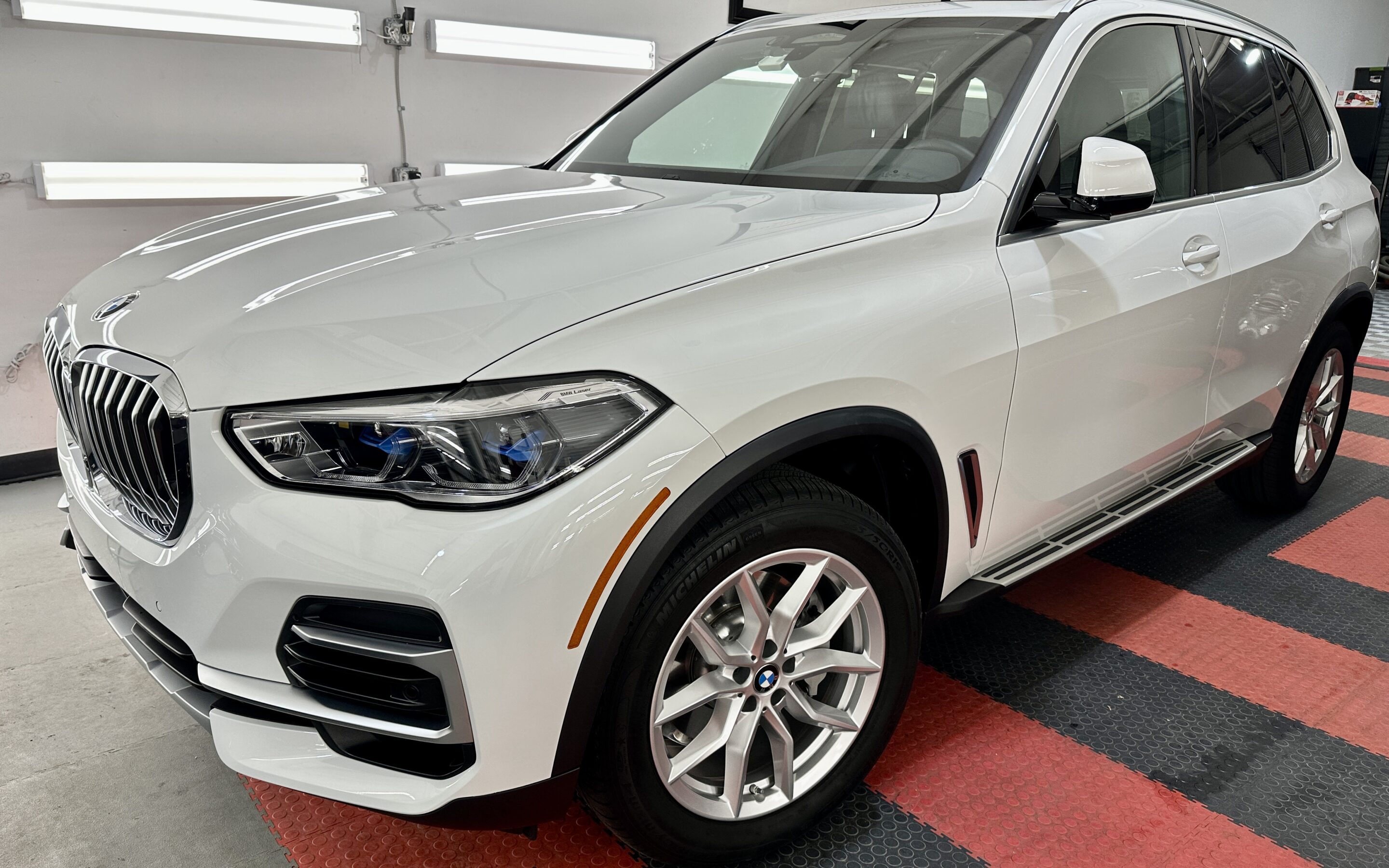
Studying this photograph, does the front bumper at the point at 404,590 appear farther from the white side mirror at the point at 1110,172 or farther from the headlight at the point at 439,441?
the white side mirror at the point at 1110,172

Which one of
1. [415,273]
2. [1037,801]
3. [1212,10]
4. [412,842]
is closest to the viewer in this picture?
[415,273]

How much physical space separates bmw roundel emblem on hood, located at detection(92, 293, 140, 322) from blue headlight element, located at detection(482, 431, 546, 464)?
30.3 inches

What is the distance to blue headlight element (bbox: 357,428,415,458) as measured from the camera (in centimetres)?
124

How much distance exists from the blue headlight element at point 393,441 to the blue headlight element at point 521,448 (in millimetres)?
97

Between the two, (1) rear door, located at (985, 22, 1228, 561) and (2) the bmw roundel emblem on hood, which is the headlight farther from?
(1) rear door, located at (985, 22, 1228, 561)

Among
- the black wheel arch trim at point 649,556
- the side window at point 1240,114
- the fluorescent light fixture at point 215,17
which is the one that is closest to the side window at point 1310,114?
the side window at point 1240,114

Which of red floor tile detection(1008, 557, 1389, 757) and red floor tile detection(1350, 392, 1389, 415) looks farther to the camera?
red floor tile detection(1350, 392, 1389, 415)

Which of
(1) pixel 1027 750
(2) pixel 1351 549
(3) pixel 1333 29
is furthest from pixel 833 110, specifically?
(3) pixel 1333 29

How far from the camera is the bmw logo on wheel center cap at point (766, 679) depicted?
5.22 ft

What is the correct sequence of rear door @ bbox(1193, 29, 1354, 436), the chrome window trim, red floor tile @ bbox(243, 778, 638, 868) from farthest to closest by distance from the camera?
rear door @ bbox(1193, 29, 1354, 436), the chrome window trim, red floor tile @ bbox(243, 778, 638, 868)

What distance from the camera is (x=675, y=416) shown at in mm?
1318

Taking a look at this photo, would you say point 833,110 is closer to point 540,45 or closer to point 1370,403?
point 540,45

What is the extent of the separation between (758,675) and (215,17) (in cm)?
347

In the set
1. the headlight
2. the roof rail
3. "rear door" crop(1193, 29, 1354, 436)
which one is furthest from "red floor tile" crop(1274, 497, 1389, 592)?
the headlight
